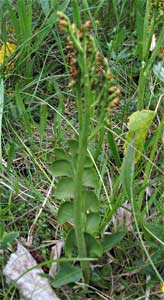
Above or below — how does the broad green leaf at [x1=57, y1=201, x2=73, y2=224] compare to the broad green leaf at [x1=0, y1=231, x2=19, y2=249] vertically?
above

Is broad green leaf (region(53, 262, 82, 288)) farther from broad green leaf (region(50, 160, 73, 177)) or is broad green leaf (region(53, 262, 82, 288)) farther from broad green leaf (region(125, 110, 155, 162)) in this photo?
broad green leaf (region(125, 110, 155, 162))

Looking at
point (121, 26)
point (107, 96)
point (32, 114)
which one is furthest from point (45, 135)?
point (107, 96)

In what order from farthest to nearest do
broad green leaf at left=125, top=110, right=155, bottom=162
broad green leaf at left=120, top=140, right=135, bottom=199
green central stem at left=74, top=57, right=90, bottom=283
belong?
1. broad green leaf at left=125, top=110, right=155, bottom=162
2. broad green leaf at left=120, top=140, right=135, bottom=199
3. green central stem at left=74, top=57, right=90, bottom=283

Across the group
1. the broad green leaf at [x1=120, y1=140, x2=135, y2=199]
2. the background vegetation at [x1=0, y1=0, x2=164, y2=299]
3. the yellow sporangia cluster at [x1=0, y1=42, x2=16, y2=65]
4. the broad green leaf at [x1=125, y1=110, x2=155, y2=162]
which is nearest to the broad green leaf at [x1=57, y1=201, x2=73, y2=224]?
the background vegetation at [x1=0, y1=0, x2=164, y2=299]

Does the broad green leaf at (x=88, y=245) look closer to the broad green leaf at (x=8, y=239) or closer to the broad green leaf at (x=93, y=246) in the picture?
the broad green leaf at (x=93, y=246)

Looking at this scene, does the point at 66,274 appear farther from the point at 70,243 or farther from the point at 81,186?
the point at 81,186

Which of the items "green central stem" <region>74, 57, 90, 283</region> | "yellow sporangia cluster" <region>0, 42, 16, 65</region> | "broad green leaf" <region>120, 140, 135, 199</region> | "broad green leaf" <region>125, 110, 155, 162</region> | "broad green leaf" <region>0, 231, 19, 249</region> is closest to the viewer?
"green central stem" <region>74, 57, 90, 283</region>
